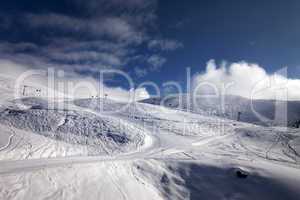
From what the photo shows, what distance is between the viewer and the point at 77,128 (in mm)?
30906

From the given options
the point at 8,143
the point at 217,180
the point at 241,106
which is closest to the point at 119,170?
the point at 217,180

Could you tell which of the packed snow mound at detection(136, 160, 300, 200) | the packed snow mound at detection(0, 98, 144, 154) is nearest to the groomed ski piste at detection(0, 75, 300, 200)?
the packed snow mound at detection(136, 160, 300, 200)

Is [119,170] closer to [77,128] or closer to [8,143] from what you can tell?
[8,143]

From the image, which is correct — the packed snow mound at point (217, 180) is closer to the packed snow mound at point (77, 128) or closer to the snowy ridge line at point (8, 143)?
the packed snow mound at point (77, 128)

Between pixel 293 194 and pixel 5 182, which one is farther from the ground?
pixel 5 182

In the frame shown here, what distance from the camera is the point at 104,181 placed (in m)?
14.1

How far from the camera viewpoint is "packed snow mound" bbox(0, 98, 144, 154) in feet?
87.6

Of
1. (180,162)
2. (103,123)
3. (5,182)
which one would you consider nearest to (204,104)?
(103,123)

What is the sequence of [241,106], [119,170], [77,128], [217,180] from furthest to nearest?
1. [241,106]
2. [77,128]
3. [119,170]
4. [217,180]

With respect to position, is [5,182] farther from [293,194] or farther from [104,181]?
[293,194]

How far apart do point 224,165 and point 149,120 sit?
1169 inches

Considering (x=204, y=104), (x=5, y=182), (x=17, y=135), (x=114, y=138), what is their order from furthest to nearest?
1. (x=204, y=104)
2. (x=114, y=138)
3. (x=17, y=135)
4. (x=5, y=182)

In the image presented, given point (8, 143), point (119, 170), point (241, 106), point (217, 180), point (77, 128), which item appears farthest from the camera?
point (241, 106)

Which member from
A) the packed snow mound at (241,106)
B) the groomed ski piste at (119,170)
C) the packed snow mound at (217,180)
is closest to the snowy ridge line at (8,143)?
the groomed ski piste at (119,170)
